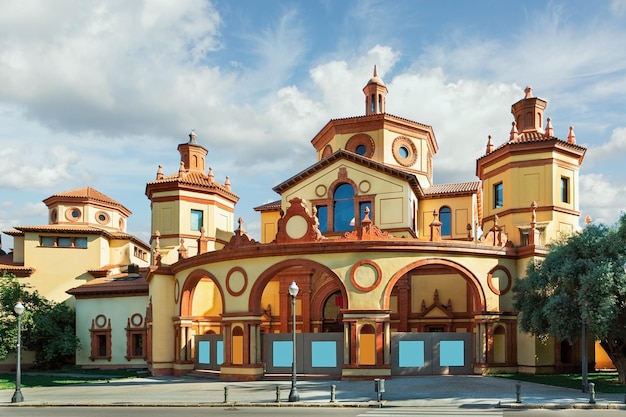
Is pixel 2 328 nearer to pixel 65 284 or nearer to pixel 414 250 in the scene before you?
pixel 65 284

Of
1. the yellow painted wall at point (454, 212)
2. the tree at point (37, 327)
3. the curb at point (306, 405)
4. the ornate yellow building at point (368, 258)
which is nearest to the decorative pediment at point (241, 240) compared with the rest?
the ornate yellow building at point (368, 258)

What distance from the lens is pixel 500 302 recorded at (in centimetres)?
3347

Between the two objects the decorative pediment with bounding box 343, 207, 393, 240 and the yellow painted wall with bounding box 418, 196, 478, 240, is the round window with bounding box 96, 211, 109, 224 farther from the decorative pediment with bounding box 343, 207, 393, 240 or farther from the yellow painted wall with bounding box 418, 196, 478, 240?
the decorative pediment with bounding box 343, 207, 393, 240

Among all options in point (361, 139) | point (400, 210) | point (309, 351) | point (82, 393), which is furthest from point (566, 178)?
point (82, 393)

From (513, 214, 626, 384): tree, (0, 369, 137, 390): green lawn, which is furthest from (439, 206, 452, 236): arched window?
(0, 369, 137, 390): green lawn

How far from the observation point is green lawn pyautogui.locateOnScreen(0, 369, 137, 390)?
3511 centimetres

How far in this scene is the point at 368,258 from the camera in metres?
31.9

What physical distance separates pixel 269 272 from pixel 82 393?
391 inches

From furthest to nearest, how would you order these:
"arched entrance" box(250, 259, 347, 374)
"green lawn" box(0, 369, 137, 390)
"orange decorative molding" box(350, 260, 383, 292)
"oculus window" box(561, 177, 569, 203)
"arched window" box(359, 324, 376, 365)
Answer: "oculus window" box(561, 177, 569, 203) → "green lawn" box(0, 369, 137, 390) → "arched entrance" box(250, 259, 347, 374) → "orange decorative molding" box(350, 260, 383, 292) → "arched window" box(359, 324, 376, 365)

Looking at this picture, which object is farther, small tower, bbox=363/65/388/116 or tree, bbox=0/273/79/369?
small tower, bbox=363/65/388/116

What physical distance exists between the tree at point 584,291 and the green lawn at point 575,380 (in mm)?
1261

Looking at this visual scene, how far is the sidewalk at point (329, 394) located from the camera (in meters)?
23.2

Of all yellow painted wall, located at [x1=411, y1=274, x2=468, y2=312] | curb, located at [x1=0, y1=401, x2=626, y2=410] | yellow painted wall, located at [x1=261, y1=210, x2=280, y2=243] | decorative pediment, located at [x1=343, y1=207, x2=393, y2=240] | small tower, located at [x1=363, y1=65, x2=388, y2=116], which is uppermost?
small tower, located at [x1=363, y1=65, x2=388, y2=116]

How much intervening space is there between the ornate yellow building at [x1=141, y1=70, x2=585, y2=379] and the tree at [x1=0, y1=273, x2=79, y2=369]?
26.5ft
